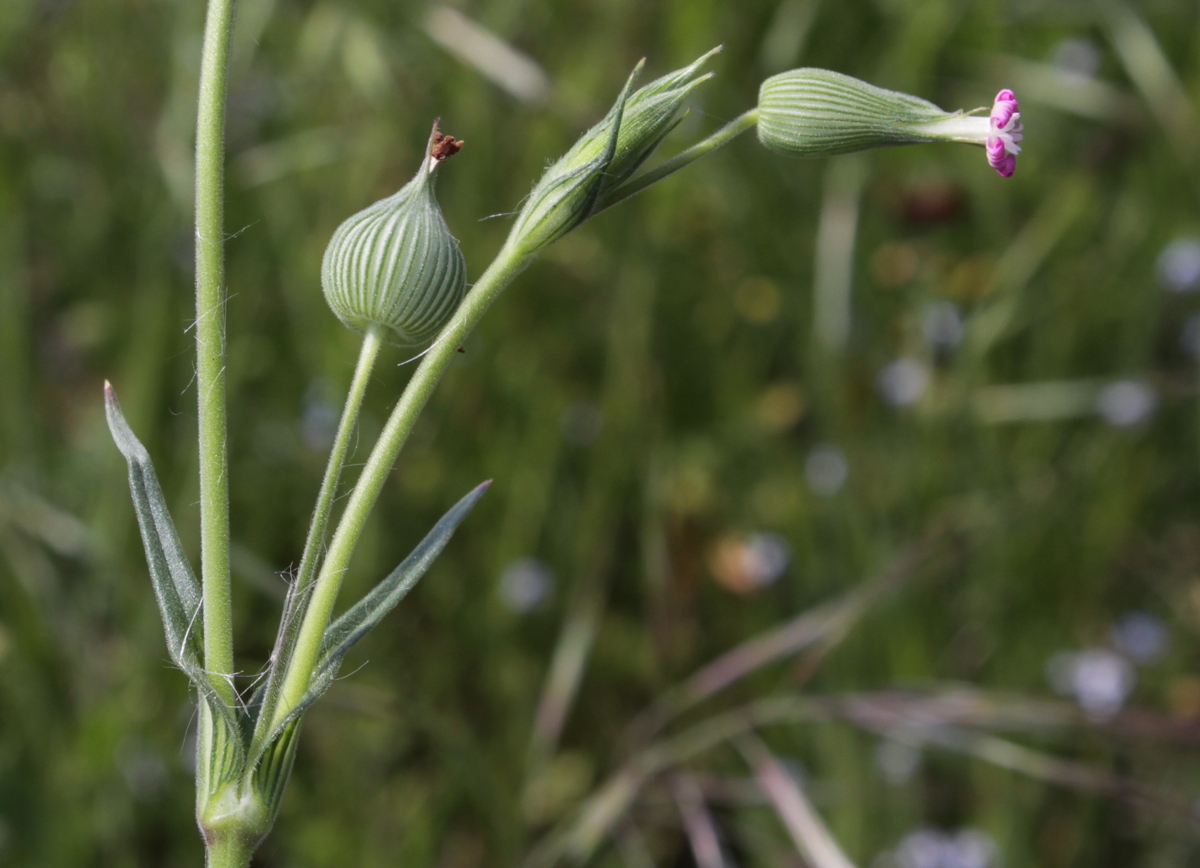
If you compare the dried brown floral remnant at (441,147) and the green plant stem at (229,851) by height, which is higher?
the dried brown floral remnant at (441,147)

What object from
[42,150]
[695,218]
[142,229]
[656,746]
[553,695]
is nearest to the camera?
[656,746]

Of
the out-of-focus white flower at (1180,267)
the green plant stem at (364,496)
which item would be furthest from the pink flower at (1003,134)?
the out-of-focus white flower at (1180,267)

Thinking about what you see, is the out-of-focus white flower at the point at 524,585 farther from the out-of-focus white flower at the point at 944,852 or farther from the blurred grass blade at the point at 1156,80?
the blurred grass blade at the point at 1156,80

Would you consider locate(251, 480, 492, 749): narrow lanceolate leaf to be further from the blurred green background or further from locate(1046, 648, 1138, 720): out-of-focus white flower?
locate(1046, 648, 1138, 720): out-of-focus white flower

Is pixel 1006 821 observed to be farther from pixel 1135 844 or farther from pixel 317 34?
pixel 317 34

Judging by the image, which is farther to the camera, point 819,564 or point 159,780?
point 819,564

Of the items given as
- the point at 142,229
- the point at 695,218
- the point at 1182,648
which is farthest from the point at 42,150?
the point at 1182,648

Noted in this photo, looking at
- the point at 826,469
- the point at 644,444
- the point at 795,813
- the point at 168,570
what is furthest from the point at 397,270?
the point at 826,469
